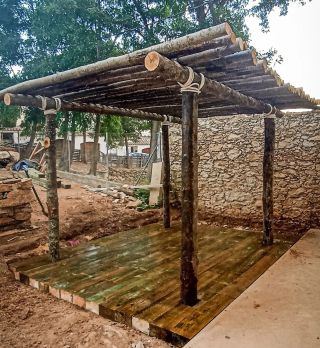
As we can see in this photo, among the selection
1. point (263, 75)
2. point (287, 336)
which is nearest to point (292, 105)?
point (263, 75)

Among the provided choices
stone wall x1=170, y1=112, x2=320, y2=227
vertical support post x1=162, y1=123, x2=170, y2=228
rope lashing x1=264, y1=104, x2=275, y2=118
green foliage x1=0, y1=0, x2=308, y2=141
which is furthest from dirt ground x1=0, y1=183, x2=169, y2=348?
green foliage x1=0, y1=0, x2=308, y2=141

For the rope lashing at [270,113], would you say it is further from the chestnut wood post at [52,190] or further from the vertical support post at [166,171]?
the chestnut wood post at [52,190]

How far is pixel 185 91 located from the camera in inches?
120

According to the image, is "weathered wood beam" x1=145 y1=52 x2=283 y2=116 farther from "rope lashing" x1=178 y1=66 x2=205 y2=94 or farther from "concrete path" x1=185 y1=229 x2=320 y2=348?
"concrete path" x1=185 y1=229 x2=320 y2=348

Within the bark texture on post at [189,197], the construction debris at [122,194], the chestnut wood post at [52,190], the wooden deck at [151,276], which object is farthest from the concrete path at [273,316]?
the construction debris at [122,194]

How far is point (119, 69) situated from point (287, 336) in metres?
2.97

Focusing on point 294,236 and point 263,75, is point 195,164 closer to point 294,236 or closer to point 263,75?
point 263,75

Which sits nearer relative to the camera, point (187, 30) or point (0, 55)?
point (187, 30)

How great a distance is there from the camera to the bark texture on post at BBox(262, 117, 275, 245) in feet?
17.3

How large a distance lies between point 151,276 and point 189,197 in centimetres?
148

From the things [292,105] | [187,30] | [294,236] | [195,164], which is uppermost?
[187,30]

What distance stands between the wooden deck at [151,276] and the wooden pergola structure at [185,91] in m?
0.29

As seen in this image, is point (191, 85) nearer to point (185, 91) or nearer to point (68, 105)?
point (185, 91)

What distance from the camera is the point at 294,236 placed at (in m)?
6.15
